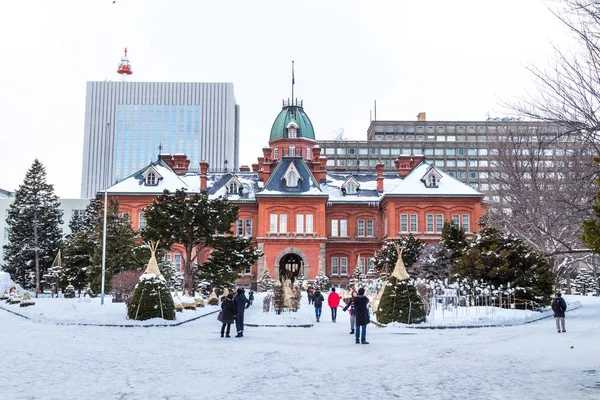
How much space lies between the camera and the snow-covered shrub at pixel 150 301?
67.4ft

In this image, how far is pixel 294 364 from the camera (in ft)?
36.7

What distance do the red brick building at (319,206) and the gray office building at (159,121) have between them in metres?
63.0

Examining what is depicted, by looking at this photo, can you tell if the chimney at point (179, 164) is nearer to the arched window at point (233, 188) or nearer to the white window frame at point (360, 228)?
the arched window at point (233, 188)

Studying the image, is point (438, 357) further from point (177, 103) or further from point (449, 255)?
point (177, 103)

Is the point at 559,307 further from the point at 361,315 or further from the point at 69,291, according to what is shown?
the point at 69,291

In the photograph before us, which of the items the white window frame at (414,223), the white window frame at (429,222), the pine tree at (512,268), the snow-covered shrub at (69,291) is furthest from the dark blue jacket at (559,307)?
the white window frame at (429,222)

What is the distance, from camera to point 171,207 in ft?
106

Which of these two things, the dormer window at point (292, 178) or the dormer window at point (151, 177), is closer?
the dormer window at point (292, 178)

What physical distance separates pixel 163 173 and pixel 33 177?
11852 millimetres

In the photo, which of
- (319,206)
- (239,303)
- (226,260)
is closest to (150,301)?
(239,303)

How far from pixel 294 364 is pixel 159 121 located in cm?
11940

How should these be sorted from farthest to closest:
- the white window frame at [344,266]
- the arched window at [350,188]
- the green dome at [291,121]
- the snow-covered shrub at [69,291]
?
the green dome at [291,121] → the arched window at [350,188] → the white window frame at [344,266] → the snow-covered shrub at [69,291]

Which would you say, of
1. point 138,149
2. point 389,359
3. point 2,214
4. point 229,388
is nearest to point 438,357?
point 389,359

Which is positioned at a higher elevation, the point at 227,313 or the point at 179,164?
the point at 179,164
